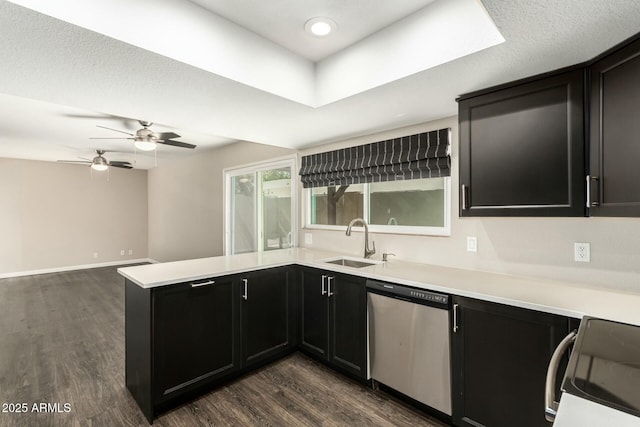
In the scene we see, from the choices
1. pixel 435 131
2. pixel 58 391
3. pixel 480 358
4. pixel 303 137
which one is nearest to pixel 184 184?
pixel 303 137

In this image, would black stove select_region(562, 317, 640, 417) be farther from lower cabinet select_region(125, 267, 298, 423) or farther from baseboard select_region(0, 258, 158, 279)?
baseboard select_region(0, 258, 158, 279)

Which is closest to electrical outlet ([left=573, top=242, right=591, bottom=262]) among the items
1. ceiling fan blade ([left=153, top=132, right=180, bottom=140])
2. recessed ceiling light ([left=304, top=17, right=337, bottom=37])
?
recessed ceiling light ([left=304, top=17, right=337, bottom=37])

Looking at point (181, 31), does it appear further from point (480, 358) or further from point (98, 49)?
point (480, 358)

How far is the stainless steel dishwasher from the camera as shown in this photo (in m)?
1.85

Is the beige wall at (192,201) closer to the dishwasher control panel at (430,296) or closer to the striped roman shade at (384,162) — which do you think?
the striped roman shade at (384,162)

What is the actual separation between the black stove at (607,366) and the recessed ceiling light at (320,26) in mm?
1944

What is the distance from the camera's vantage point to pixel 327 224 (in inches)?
141

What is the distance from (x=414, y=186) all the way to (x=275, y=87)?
1.55 metres

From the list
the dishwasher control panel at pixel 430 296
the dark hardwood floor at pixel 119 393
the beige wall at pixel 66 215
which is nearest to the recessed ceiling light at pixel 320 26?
the dishwasher control panel at pixel 430 296

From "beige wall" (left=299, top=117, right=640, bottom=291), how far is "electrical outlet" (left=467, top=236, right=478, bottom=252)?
0.03 meters

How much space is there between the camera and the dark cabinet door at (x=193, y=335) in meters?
1.97

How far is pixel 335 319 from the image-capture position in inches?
97.0

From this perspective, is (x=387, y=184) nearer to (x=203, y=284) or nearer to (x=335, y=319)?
(x=335, y=319)

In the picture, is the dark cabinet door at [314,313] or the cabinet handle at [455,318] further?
the dark cabinet door at [314,313]
